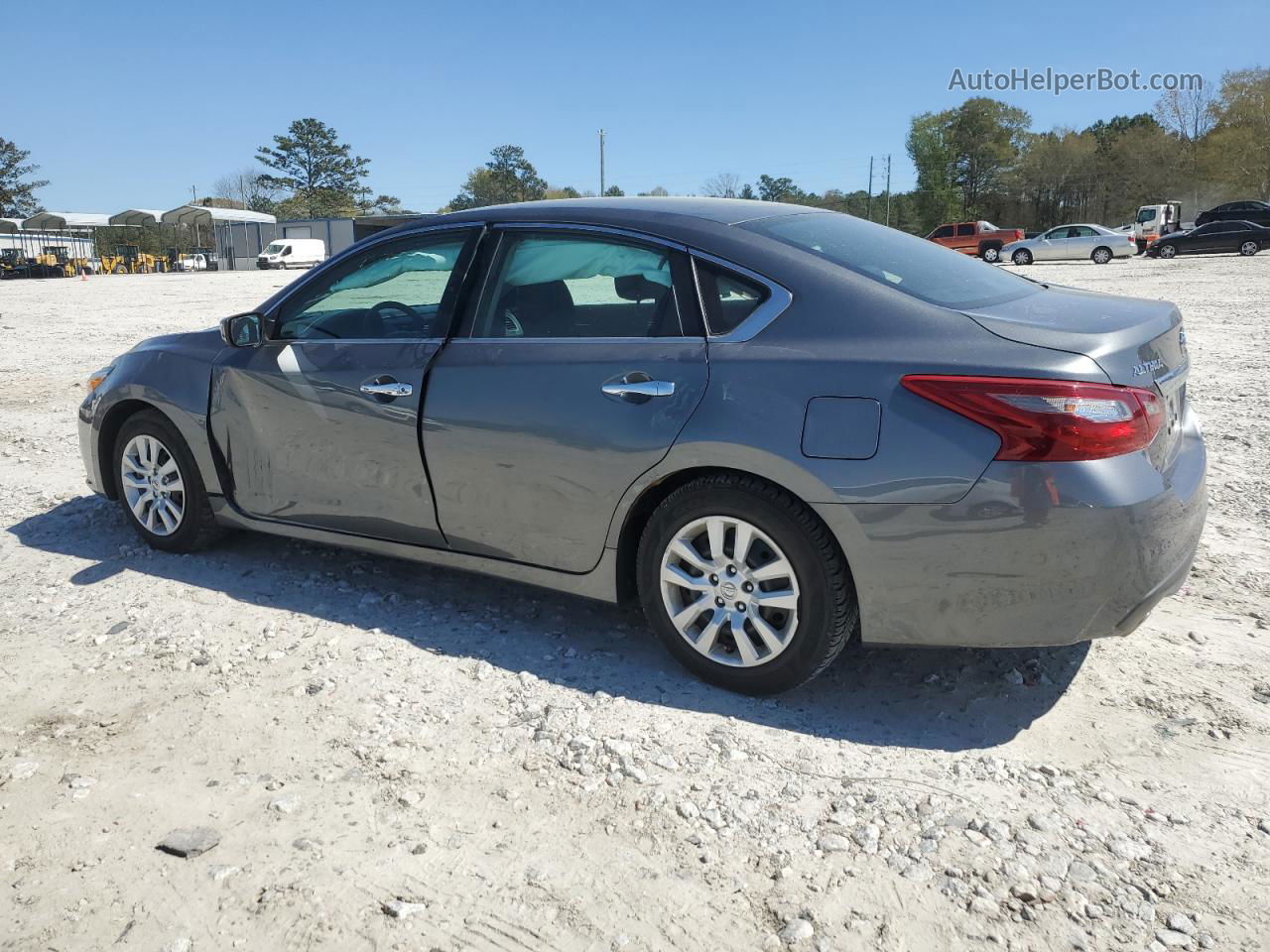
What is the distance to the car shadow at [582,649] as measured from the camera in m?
3.38

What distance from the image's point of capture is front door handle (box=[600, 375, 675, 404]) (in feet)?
11.2

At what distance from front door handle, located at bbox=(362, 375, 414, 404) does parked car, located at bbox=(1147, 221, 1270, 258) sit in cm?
4071

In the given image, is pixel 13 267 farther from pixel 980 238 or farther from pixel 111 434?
pixel 111 434

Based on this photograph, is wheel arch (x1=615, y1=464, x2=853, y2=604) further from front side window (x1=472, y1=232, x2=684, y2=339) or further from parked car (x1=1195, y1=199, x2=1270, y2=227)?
parked car (x1=1195, y1=199, x2=1270, y2=227)

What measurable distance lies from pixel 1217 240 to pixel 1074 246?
4954 mm

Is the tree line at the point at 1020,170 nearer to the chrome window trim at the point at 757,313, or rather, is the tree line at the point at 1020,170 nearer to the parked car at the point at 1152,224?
the parked car at the point at 1152,224

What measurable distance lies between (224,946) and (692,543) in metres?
1.81

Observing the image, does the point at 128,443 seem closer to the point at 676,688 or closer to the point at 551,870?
the point at 676,688

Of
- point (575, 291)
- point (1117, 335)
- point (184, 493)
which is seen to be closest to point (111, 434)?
point (184, 493)

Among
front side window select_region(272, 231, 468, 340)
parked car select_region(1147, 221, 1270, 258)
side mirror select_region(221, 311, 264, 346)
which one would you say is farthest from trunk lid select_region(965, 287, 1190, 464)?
parked car select_region(1147, 221, 1270, 258)

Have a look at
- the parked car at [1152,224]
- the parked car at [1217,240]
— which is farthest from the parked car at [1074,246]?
the parked car at [1152,224]

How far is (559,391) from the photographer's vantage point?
3627 millimetres

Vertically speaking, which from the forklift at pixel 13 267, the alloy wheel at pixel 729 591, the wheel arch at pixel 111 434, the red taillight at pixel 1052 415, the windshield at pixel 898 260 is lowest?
the alloy wheel at pixel 729 591

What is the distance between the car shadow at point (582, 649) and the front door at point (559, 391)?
39 cm
